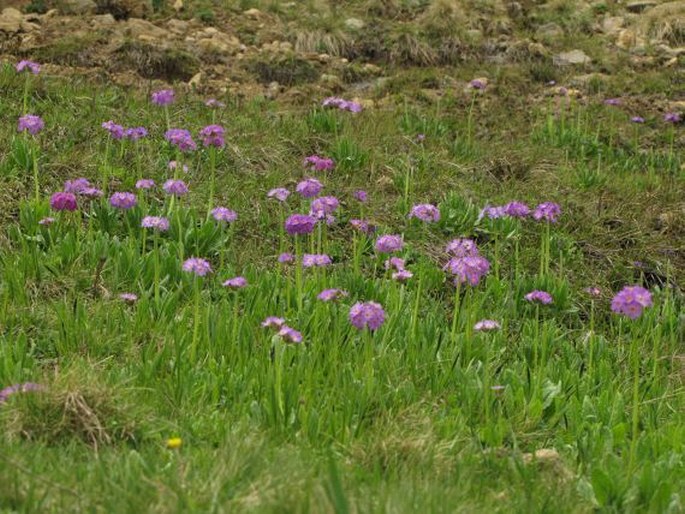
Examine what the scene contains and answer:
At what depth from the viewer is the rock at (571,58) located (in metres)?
9.36

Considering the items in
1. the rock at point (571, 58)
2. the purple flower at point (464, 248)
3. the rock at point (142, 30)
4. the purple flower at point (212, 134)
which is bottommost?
the rock at point (571, 58)

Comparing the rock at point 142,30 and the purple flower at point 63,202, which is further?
the rock at point 142,30

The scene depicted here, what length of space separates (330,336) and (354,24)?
706 cm

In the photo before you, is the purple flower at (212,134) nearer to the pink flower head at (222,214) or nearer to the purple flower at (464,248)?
the pink flower head at (222,214)

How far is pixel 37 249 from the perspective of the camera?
159 inches

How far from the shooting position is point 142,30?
8.63 m

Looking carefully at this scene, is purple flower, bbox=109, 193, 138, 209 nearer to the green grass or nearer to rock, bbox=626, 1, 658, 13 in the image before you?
the green grass

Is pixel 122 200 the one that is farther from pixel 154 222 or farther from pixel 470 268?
Result: pixel 470 268

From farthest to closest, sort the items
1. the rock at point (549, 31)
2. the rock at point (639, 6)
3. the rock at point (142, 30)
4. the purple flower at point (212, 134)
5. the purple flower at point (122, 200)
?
the rock at point (639, 6), the rock at point (549, 31), the rock at point (142, 30), the purple flower at point (212, 134), the purple flower at point (122, 200)

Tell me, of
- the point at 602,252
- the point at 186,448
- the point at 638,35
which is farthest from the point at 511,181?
the point at 638,35

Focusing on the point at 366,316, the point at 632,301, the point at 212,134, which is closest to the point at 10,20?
the point at 212,134

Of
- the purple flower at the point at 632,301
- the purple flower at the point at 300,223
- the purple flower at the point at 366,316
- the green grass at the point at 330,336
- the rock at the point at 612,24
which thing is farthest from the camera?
the rock at the point at 612,24

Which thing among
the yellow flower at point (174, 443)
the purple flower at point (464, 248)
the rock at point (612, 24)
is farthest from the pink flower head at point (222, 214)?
the rock at point (612, 24)

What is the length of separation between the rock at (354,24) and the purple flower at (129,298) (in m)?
6.73
